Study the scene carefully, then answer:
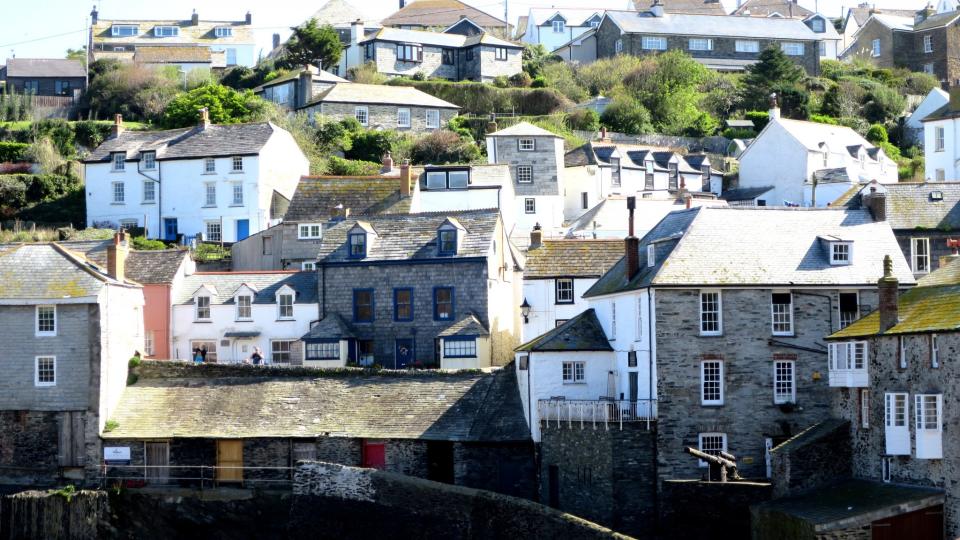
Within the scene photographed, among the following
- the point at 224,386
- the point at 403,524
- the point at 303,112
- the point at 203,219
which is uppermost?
the point at 303,112

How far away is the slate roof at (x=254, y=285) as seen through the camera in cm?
5866

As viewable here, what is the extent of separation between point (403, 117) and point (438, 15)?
32033mm

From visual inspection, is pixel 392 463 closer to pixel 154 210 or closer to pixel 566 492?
pixel 566 492

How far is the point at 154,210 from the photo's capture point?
75.2m

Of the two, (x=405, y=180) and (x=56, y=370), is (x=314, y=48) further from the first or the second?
(x=56, y=370)

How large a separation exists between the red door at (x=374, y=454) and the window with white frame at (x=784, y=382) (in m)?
11.6

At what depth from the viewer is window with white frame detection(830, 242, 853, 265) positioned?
4803 centimetres

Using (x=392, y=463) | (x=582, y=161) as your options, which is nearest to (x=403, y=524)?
(x=392, y=463)

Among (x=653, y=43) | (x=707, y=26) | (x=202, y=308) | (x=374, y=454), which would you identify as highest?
(x=707, y=26)

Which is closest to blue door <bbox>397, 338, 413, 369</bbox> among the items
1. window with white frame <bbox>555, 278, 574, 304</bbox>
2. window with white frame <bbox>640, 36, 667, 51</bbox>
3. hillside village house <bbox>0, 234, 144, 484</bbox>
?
window with white frame <bbox>555, 278, 574, 304</bbox>

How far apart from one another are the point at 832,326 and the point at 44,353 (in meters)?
23.5

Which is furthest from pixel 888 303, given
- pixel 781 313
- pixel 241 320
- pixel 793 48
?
pixel 793 48

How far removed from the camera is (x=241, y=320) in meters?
58.6

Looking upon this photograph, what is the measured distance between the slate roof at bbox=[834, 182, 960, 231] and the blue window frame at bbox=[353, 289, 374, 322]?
51.8 ft
